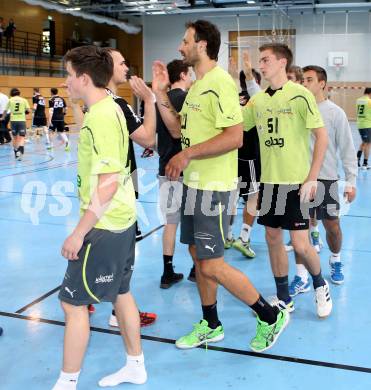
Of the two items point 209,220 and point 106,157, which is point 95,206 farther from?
point 209,220

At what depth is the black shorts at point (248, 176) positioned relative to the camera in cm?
496

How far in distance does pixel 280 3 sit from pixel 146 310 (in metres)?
23.0

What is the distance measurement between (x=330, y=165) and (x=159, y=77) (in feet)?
5.25

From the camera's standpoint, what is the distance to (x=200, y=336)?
3115 millimetres

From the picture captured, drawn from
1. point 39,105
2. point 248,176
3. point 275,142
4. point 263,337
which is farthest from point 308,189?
point 39,105

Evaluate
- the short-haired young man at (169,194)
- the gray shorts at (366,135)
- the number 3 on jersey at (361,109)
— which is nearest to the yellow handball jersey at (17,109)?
the number 3 on jersey at (361,109)

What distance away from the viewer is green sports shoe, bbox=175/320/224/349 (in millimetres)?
3084

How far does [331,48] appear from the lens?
2512 centimetres

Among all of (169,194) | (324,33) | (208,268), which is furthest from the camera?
(324,33)

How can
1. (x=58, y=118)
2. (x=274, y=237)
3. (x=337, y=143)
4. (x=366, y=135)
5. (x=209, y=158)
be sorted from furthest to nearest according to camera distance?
(x=58, y=118) → (x=366, y=135) → (x=337, y=143) → (x=274, y=237) → (x=209, y=158)

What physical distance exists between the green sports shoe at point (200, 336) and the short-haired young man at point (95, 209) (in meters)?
0.81

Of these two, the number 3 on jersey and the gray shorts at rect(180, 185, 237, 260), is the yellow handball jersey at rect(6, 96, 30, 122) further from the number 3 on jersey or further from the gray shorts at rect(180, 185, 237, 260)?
the gray shorts at rect(180, 185, 237, 260)

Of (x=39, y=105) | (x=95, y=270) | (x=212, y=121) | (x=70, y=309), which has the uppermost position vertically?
(x=39, y=105)

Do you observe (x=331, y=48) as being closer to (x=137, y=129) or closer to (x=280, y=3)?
(x=280, y=3)
